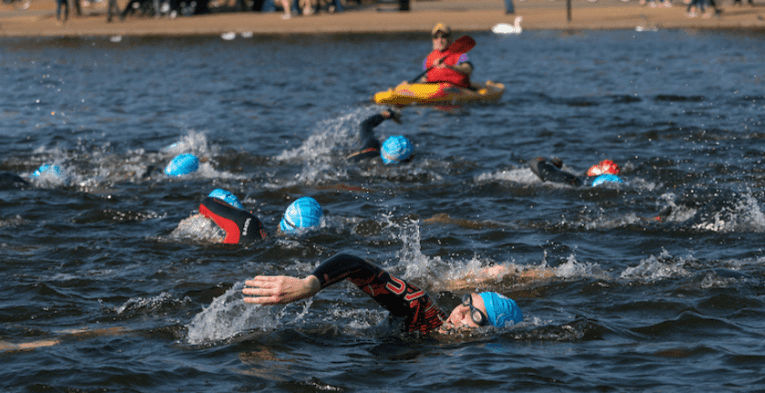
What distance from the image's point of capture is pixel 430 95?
60.2 feet

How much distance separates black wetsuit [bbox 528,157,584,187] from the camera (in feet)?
36.9

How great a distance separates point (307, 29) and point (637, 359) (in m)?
28.5

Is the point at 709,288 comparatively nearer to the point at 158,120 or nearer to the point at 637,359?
the point at 637,359

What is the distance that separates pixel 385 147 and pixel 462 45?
5818 mm

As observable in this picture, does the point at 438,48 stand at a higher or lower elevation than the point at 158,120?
higher

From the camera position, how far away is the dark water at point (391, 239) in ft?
19.8

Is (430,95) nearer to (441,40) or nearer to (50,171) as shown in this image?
(441,40)

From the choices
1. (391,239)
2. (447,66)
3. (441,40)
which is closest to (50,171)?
(391,239)

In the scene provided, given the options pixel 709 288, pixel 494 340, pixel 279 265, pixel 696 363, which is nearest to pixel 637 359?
pixel 696 363

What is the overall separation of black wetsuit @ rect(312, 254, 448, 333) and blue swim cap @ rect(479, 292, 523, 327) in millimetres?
447

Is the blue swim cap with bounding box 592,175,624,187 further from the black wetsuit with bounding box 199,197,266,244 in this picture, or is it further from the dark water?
the black wetsuit with bounding box 199,197,266,244

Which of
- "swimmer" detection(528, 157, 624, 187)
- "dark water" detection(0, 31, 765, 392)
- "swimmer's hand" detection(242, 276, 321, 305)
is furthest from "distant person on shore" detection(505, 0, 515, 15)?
"swimmer's hand" detection(242, 276, 321, 305)

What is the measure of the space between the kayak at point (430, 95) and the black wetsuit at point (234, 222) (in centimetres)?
968

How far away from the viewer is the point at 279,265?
8.43 meters
